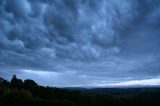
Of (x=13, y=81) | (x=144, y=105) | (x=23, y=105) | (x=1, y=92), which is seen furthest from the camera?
(x=144, y=105)

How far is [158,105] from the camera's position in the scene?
2237 inches

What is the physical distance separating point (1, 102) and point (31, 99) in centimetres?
356

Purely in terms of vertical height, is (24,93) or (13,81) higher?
(13,81)

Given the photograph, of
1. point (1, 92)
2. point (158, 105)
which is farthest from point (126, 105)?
point (1, 92)

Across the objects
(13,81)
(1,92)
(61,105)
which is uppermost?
(13,81)

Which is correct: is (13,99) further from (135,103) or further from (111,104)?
(135,103)

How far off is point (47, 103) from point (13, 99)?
4.16 meters

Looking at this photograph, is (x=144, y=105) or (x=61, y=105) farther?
(x=144, y=105)

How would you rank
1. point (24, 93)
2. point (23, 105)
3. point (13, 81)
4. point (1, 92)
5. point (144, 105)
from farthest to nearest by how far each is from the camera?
1. point (144, 105)
2. point (13, 81)
3. point (1, 92)
4. point (24, 93)
5. point (23, 105)

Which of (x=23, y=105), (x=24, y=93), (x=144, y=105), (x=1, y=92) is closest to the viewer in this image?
(x=23, y=105)

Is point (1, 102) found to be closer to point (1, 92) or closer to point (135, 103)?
point (1, 92)

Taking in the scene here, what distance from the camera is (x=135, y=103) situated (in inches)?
2443

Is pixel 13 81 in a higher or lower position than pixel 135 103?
higher

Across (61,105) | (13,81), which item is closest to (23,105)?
(61,105)
